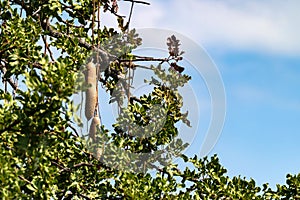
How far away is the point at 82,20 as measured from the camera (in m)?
5.20

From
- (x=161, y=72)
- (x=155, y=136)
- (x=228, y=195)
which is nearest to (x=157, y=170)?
(x=155, y=136)

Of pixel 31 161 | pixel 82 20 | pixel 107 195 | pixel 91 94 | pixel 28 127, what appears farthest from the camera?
pixel 82 20

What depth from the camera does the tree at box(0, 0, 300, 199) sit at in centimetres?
338

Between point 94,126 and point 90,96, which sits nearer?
point 90,96

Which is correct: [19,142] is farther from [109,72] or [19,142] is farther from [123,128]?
[109,72]

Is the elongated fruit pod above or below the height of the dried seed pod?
above

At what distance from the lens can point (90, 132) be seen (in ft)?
14.2

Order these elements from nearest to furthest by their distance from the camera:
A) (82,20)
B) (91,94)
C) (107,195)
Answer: (91,94) < (107,195) < (82,20)

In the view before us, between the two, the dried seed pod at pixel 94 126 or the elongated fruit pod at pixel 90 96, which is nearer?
the elongated fruit pod at pixel 90 96

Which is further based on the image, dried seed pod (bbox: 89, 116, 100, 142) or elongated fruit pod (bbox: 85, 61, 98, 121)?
dried seed pod (bbox: 89, 116, 100, 142)

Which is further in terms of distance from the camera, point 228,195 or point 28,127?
point 228,195

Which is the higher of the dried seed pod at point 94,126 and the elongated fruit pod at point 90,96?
the elongated fruit pod at point 90,96

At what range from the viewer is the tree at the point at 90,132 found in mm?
3379

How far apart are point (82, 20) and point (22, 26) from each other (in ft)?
3.00
